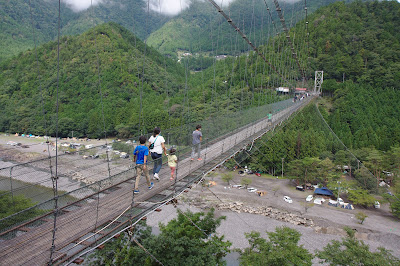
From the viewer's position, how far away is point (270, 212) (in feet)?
53.9

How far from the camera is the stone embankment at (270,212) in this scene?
15.3 metres

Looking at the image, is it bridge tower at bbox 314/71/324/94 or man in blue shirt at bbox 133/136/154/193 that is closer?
man in blue shirt at bbox 133/136/154/193

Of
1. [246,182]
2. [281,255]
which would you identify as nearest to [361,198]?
[246,182]

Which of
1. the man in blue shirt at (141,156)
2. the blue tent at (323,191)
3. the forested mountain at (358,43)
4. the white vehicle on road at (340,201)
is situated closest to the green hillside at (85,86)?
the blue tent at (323,191)

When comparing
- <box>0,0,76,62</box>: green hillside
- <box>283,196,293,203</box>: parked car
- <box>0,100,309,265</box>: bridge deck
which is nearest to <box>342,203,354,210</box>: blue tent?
<box>283,196,293,203</box>: parked car

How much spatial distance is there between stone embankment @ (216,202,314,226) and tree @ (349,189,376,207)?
3536 millimetres

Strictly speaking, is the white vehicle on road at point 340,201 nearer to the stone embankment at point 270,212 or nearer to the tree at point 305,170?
the tree at point 305,170

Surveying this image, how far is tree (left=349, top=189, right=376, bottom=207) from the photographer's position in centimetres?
1652

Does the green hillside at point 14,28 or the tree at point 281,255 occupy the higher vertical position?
the green hillside at point 14,28

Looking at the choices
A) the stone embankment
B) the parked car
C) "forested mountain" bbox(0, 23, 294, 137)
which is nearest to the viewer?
the stone embankment

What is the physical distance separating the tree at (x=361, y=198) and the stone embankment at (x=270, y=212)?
3536 mm

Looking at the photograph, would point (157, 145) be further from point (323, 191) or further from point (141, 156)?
point (323, 191)

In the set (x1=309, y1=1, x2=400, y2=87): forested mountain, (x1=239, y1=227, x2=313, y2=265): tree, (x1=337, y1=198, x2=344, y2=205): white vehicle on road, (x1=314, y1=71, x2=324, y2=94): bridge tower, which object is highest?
(x1=309, y1=1, x2=400, y2=87): forested mountain

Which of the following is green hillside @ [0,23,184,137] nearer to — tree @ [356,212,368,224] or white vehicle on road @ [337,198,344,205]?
white vehicle on road @ [337,198,344,205]
